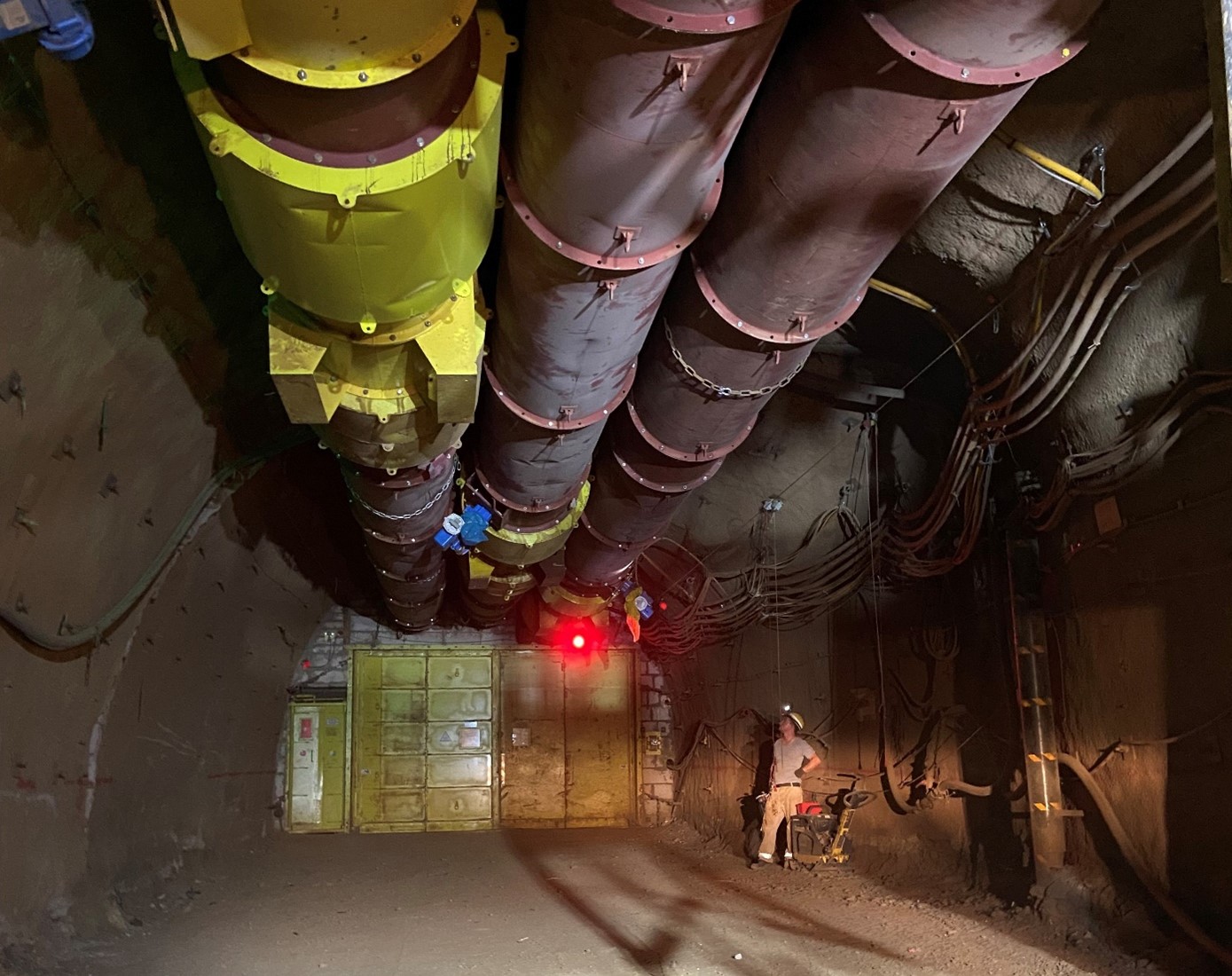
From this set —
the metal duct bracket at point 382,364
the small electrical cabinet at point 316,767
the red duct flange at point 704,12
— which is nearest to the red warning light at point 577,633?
the small electrical cabinet at point 316,767

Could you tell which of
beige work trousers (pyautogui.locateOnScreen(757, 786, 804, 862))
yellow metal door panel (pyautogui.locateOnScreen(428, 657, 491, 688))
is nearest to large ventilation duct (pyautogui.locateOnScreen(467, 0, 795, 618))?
beige work trousers (pyautogui.locateOnScreen(757, 786, 804, 862))

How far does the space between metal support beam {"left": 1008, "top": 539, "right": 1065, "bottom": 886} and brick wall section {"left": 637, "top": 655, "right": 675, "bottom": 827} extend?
6.47 metres

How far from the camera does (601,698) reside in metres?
10.6

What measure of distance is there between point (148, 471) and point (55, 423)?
0.93 m

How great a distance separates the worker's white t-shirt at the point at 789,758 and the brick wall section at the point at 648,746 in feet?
13.7

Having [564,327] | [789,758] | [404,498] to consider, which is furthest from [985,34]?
[789,758]

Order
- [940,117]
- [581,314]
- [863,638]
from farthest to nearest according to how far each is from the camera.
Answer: [863,638] → [581,314] → [940,117]

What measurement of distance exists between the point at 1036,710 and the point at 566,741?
699cm

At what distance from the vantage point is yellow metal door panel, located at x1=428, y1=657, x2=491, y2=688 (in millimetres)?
10445

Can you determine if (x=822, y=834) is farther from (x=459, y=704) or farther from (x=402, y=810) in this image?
(x=402, y=810)

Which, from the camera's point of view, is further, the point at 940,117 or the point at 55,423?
the point at 55,423

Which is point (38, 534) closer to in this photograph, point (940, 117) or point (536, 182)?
point (536, 182)

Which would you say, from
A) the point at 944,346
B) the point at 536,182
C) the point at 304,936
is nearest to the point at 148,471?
the point at 304,936

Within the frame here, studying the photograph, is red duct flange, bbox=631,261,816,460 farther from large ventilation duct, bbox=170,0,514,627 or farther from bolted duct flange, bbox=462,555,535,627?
bolted duct flange, bbox=462,555,535,627
